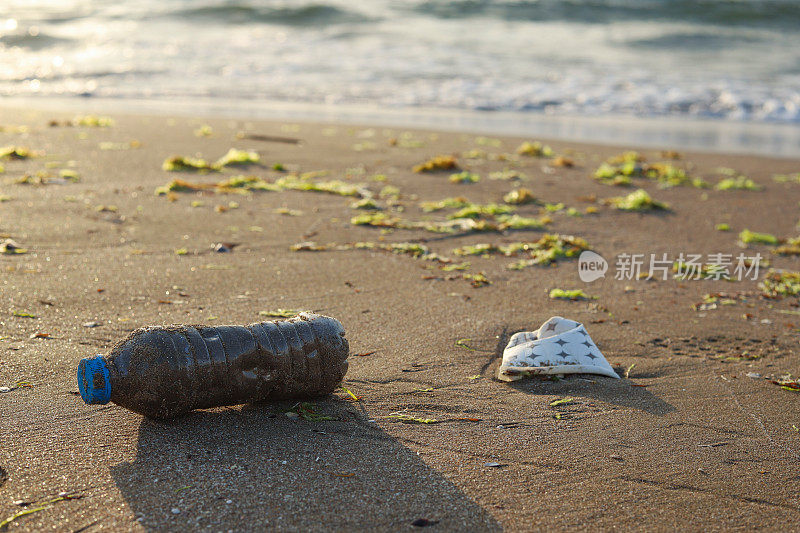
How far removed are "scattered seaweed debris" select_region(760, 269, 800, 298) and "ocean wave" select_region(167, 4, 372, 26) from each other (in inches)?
818

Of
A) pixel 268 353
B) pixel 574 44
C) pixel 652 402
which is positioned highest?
pixel 574 44

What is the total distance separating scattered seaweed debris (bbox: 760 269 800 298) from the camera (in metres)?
4.76

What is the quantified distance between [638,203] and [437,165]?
81.7 inches

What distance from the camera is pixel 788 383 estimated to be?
3.39 m

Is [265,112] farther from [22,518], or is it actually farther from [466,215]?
[22,518]

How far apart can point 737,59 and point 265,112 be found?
1344cm

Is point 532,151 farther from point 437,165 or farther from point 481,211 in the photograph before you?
point 481,211

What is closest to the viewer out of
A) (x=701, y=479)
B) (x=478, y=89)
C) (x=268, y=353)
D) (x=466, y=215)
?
(x=701, y=479)

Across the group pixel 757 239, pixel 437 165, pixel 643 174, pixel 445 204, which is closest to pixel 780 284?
pixel 757 239

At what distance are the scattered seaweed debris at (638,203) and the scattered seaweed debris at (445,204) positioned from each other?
137cm

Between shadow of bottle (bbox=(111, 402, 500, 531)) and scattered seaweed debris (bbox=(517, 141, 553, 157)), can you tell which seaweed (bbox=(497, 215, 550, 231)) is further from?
shadow of bottle (bbox=(111, 402, 500, 531))

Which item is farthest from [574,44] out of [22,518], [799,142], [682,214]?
[22,518]

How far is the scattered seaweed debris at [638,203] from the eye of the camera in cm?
666

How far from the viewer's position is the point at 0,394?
2848 millimetres
